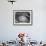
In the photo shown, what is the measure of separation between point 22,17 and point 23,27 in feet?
1.23

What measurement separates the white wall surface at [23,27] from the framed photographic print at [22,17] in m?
0.11

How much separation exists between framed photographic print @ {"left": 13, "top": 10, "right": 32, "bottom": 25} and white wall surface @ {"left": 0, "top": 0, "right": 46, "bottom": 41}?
114 mm

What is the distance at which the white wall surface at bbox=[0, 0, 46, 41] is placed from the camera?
4.88 m

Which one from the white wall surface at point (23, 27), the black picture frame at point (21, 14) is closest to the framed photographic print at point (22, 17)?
the black picture frame at point (21, 14)

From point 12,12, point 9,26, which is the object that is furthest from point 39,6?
point 9,26

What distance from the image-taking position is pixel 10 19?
16.2 feet

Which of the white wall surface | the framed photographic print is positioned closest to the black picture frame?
the framed photographic print

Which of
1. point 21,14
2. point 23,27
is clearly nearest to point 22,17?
point 21,14

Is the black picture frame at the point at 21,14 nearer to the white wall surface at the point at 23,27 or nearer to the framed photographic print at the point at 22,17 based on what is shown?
the framed photographic print at the point at 22,17

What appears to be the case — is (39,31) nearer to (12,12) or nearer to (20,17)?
(20,17)

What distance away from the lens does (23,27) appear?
4918mm

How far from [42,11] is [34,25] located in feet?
1.96

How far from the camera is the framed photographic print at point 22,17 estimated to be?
16.0 ft

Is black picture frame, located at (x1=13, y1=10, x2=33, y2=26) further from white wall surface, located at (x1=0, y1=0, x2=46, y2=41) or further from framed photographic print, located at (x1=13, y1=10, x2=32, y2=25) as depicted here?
white wall surface, located at (x1=0, y1=0, x2=46, y2=41)
